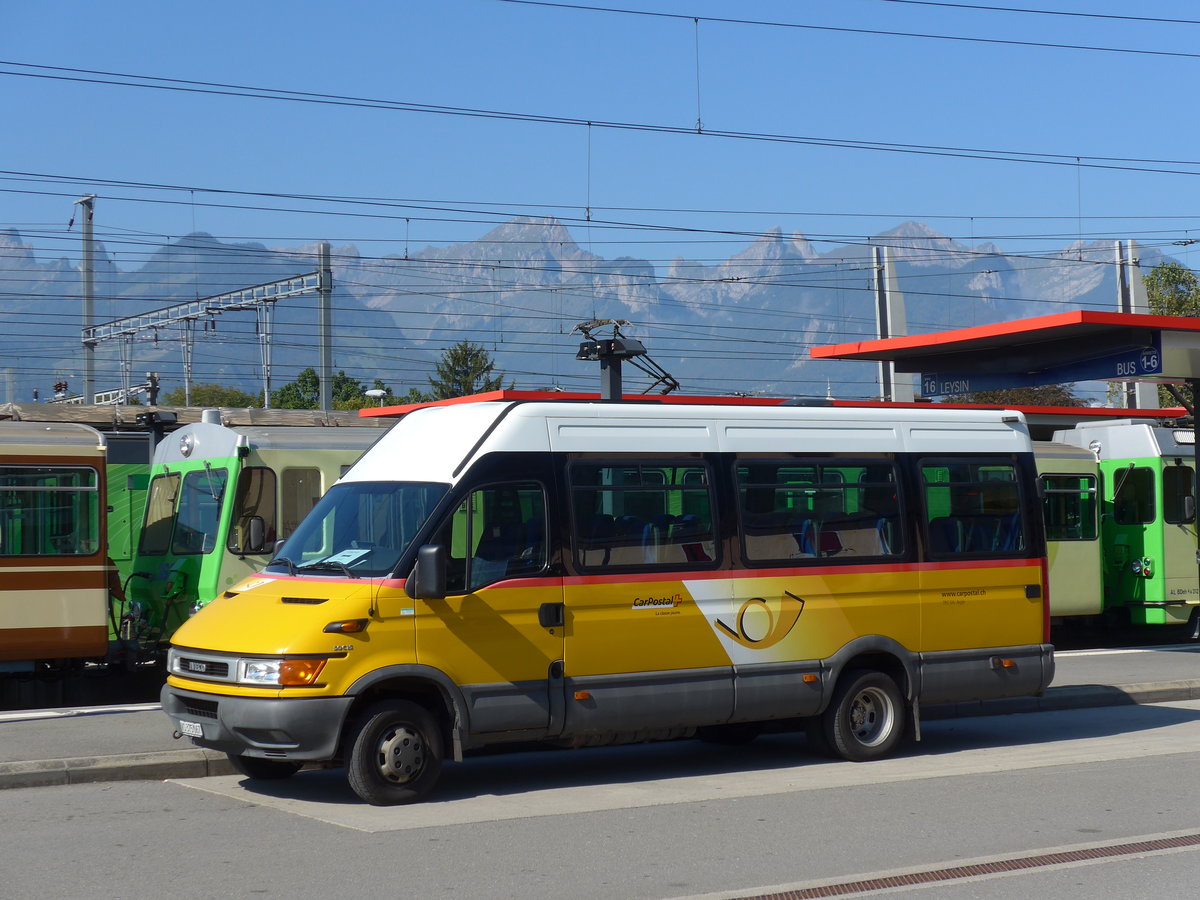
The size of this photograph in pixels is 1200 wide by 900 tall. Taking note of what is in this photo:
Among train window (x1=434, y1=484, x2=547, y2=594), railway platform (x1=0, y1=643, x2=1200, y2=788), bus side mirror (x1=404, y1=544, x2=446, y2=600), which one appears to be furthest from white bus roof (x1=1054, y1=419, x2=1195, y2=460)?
bus side mirror (x1=404, y1=544, x2=446, y2=600)

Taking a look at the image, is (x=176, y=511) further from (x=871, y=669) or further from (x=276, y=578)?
(x=871, y=669)

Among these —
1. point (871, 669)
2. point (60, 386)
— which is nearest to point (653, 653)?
point (871, 669)

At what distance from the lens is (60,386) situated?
225 ft

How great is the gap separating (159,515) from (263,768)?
7.68 m

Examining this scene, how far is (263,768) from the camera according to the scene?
10.2 metres

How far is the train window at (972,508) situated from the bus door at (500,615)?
3.53m

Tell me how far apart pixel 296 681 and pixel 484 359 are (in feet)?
315

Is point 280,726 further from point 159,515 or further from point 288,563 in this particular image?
point 159,515

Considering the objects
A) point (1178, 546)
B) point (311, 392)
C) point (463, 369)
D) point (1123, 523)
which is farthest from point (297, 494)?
point (463, 369)

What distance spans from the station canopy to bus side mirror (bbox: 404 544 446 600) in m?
10.1

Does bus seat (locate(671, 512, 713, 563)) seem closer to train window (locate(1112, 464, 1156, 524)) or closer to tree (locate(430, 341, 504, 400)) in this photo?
train window (locate(1112, 464, 1156, 524))

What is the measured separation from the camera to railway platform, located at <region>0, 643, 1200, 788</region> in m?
10.2

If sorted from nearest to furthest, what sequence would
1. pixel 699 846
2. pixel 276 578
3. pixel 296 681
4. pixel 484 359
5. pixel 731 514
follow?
pixel 699 846, pixel 296 681, pixel 276 578, pixel 731 514, pixel 484 359

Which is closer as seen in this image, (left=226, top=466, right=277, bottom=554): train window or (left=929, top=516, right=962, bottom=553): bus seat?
(left=929, top=516, right=962, bottom=553): bus seat
